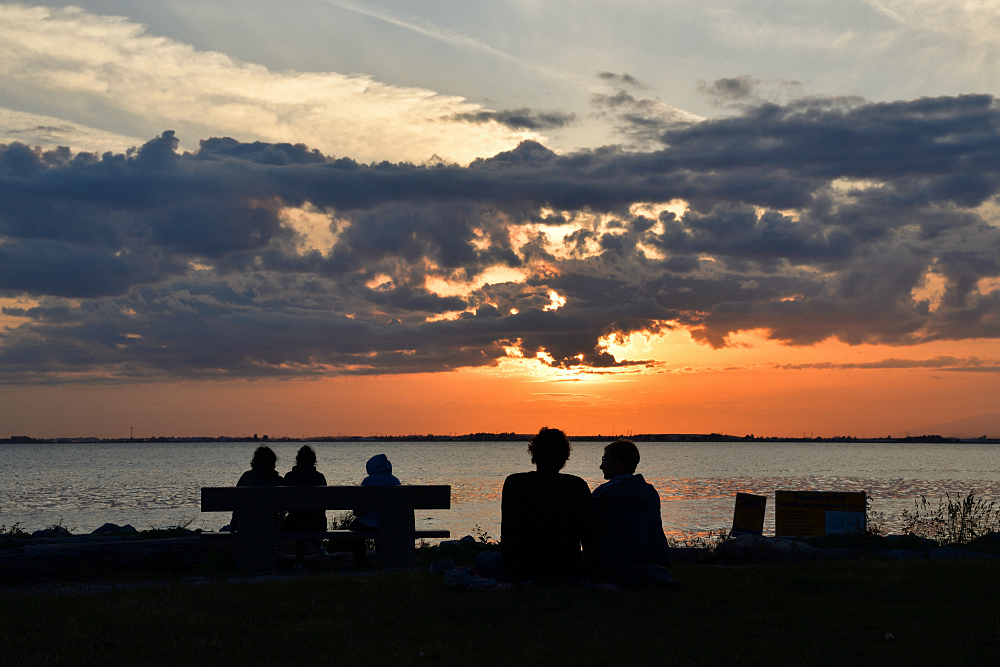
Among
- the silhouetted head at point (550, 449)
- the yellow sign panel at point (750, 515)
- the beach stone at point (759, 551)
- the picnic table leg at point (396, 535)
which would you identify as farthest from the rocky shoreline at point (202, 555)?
the silhouetted head at point (550, 449)

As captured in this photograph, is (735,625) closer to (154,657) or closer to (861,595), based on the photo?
(861,595)

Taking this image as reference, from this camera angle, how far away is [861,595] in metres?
8.38

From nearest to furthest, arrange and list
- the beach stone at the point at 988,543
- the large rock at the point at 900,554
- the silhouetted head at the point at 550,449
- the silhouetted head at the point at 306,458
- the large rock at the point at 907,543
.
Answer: the silhouetted head at the point at 550,449 < the large rock at the point at 900,554 < the silhouetted head at the point at 306,458 < the beach stone at the point at 988,543 < the large rock at the point at 907,543

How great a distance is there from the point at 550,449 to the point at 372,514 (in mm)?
→ 4473

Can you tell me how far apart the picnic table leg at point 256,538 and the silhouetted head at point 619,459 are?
5.01 metres

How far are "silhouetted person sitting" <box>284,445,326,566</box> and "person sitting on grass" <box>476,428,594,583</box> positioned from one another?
4358mm

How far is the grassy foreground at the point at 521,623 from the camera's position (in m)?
6.25

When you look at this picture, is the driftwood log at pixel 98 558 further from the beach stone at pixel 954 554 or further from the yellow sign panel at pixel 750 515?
the beach stone at pixel 954 554

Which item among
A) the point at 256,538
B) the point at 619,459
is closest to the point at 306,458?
the point at 256,538

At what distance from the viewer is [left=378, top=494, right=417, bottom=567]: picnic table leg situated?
38.2 feet

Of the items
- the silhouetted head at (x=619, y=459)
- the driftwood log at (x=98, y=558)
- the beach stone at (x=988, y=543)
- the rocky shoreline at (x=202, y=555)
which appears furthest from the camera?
the beach stone at (x=988, y=543)

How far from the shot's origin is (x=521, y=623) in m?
7.16

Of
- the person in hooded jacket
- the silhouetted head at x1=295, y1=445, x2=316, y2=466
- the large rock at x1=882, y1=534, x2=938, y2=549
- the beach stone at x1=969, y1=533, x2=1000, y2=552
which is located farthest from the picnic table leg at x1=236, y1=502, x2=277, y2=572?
the beach stone at x1=969, y1=533, x2=1000, y2=552

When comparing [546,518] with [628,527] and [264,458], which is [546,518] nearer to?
[628,527]
